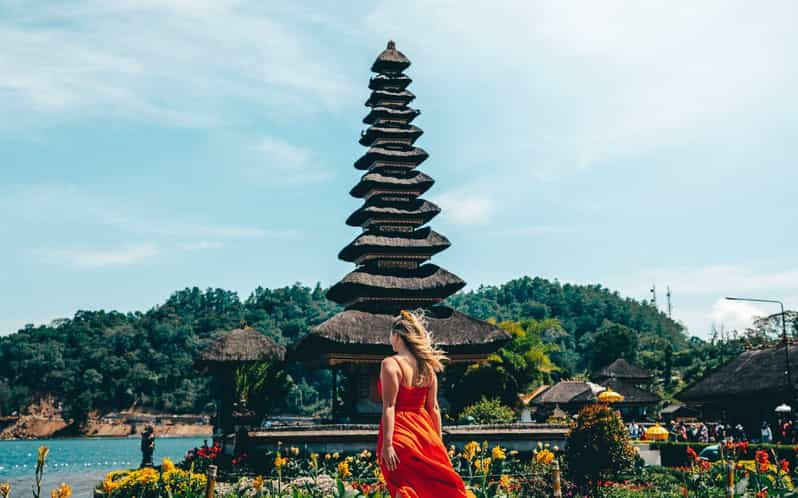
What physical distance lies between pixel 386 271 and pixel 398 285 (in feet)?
3.64

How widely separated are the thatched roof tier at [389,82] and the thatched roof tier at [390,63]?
323 millimetres

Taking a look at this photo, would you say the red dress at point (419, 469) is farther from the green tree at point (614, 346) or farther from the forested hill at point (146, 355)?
the green tree at point (614, 346)

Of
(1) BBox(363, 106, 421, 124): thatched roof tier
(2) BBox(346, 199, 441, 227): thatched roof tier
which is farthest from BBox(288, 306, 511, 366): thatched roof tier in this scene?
(1) BBox(363, 106, 421, 124): thatched roof tier

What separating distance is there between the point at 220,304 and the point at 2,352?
35.8 m

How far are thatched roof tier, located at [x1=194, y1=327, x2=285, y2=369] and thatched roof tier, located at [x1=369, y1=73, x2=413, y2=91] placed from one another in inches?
465

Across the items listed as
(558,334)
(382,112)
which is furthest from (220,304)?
(382,112)

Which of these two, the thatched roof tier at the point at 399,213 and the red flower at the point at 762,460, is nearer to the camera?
the red flower at the point at 762,460

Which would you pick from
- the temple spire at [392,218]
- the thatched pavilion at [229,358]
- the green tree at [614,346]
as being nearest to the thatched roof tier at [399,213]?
the temple spire at [392,218]

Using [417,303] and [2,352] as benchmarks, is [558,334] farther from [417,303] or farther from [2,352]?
[417,303]

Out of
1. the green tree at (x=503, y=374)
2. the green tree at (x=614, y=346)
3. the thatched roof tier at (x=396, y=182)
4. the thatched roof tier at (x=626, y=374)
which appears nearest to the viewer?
the thatched roof tier at (x=396, y=182)

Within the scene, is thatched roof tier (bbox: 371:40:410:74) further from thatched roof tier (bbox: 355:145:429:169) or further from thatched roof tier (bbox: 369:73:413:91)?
thatched roof tier (bbox: 355:145:429:169)

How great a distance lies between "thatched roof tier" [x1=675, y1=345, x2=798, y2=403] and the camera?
3456 cm

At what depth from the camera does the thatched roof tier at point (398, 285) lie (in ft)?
92.0

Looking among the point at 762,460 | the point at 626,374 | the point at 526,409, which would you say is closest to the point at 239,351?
the point at 762,460
